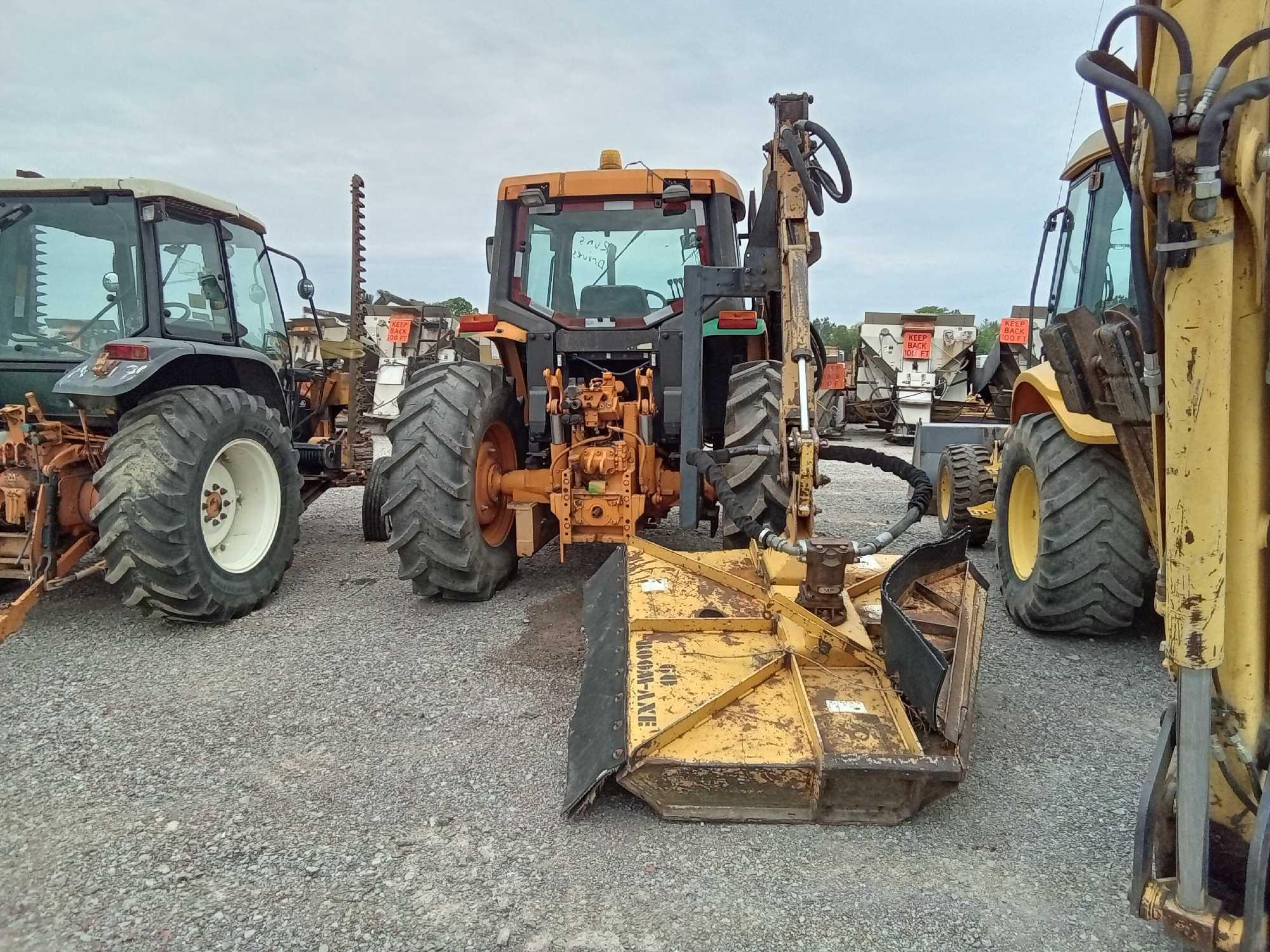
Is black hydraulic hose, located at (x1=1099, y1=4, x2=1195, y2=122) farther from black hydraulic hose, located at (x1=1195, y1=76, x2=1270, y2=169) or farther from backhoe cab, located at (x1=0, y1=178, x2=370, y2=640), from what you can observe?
backhoe cab, located at (x1=0, y1=178, x2=370, y2=640)

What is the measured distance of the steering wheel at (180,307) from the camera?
4500 mm

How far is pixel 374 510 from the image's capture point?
19.4 feet

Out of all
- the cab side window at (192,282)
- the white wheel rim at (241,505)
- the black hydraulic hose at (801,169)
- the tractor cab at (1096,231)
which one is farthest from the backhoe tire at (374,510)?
the tractor cab at (1096,231)

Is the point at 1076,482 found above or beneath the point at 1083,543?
above

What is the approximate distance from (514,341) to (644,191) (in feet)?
3.79

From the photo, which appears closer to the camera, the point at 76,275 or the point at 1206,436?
the point at 1206,436

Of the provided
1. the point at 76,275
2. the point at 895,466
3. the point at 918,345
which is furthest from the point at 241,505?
the point at 918,345

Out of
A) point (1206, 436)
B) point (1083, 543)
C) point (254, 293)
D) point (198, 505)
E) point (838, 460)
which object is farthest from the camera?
point (254, 293)

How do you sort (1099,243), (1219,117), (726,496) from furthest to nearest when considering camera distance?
(1099,243)
(726,496)
(1219,117)

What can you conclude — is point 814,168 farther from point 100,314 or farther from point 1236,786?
point 100,314

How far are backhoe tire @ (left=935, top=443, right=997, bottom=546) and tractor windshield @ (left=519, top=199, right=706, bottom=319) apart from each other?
2575 millimetres

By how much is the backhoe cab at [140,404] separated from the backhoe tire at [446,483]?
0.89 metres

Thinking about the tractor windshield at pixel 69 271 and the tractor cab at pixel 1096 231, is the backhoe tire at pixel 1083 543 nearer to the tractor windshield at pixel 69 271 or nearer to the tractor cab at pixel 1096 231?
the tractor cab at pixel 1096 231

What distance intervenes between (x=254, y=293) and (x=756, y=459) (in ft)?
12.5
